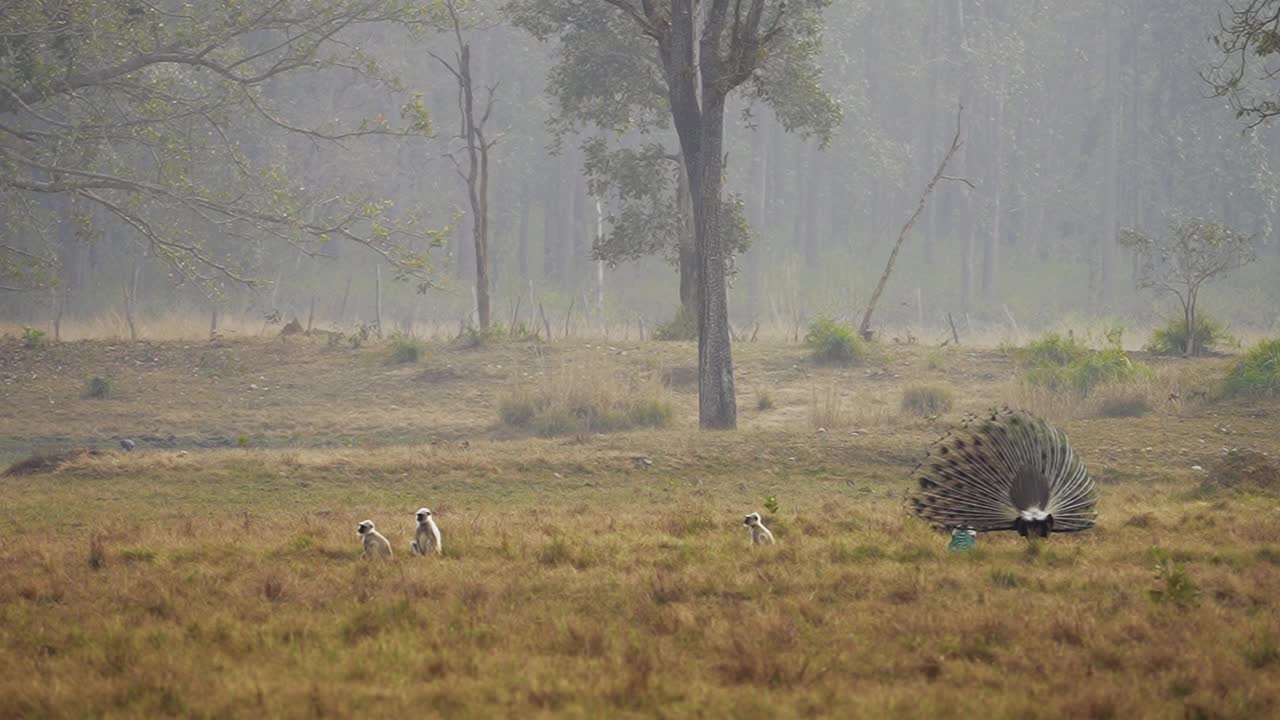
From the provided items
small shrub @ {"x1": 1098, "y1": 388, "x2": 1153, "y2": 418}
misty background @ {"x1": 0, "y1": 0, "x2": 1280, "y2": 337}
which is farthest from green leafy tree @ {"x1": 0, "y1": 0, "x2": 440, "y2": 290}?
misty background @ {"x1": 0, "y1": 0, "x2": 1280, "y2": 337}

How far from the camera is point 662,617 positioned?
7727 mm

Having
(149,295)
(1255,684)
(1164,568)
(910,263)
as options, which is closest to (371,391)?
(1164,568)

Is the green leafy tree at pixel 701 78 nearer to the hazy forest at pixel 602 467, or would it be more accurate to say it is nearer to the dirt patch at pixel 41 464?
the hazy forest at pixel 602 467

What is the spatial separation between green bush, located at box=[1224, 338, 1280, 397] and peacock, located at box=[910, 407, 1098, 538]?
40.1ft

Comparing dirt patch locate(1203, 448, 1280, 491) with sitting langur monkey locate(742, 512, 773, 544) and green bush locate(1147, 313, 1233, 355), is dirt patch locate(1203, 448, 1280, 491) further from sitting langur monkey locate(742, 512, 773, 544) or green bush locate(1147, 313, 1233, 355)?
green bush locate(1147, 313, 1233, 355)

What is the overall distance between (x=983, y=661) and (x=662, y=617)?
72.5 inches

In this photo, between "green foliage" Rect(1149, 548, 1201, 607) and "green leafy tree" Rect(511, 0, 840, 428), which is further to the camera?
"green leafy tree" Rect(511, 0, 840, 428)

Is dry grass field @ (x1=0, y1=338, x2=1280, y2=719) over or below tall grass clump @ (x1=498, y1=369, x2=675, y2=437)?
below

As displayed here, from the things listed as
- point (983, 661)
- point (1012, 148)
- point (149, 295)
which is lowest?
point (983, 661)

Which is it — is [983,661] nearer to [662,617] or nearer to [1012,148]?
[662,617]

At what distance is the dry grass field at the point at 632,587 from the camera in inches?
246

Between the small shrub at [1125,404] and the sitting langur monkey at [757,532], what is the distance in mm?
12975

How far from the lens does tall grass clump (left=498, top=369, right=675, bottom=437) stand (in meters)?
22.7

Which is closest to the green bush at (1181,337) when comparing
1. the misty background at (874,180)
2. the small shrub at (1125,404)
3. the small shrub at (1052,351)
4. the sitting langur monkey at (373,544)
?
the small shrub at (1052,351)
